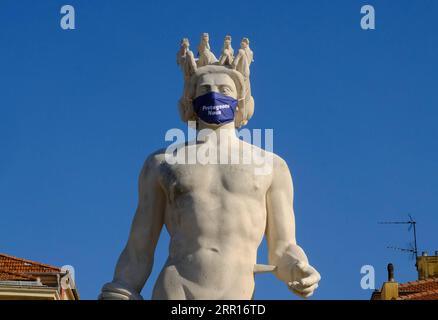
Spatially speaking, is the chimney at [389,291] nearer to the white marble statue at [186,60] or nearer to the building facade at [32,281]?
the building facade at [32,281]

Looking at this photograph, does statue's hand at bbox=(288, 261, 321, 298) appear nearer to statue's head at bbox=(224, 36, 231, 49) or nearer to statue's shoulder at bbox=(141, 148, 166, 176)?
statue's shoulder at bbox=(141, 148, 166, 176)

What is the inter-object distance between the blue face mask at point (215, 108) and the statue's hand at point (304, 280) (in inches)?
84.3

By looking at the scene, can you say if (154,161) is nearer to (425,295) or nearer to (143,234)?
(143,234)

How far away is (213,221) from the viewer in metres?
16.6

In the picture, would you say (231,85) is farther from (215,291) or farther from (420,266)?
(420,266)

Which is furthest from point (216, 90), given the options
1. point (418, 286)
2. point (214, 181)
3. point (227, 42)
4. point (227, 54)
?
point (418, 286)

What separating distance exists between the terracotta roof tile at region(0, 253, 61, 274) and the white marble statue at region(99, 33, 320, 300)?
2960 centimetres

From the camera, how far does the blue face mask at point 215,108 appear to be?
688 inches

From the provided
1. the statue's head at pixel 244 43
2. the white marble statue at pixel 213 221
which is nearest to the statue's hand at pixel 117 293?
the white marble statue at pixel 213 221

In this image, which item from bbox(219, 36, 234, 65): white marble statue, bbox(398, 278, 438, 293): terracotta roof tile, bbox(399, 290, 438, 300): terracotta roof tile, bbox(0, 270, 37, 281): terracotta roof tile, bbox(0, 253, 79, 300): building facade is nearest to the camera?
bbox(219, 36, 234, 65): white marble statue

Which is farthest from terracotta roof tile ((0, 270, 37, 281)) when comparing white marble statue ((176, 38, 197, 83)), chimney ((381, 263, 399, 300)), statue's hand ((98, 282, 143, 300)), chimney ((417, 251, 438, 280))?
statue's hand ((98, 282, 143, 300))

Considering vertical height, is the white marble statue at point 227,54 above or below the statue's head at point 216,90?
above

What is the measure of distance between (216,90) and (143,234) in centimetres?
198

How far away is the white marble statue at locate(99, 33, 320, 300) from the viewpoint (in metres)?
16.4
